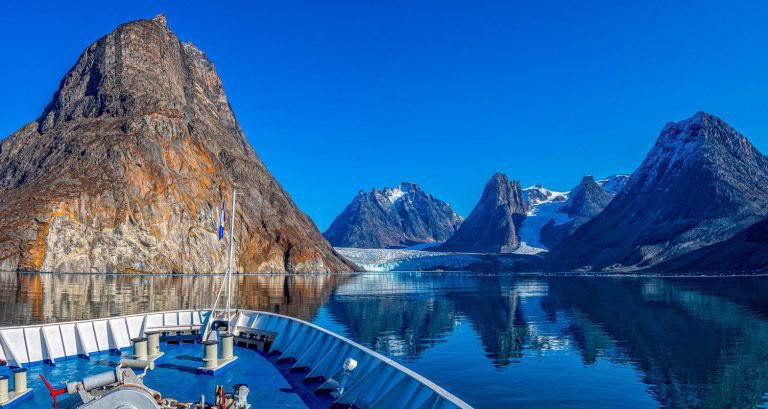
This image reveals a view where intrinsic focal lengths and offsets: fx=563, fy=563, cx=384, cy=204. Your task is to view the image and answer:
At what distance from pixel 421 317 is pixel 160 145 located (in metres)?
123

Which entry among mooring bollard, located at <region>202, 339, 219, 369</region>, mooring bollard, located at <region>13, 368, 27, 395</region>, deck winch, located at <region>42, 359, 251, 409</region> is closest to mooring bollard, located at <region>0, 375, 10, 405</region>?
mooring bollard, located at <region>13, 368, 27, 395</region>

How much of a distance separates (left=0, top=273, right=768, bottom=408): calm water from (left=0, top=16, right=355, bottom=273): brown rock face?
190 ft

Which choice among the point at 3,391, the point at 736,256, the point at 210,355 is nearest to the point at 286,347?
the point at 210,355

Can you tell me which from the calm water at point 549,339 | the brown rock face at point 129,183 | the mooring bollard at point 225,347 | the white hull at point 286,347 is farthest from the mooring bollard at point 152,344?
the brown rock face at point 129,183

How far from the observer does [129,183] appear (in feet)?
462

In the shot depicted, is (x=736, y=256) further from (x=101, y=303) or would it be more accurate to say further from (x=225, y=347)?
(x=225, y=347)

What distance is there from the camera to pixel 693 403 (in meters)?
22.2

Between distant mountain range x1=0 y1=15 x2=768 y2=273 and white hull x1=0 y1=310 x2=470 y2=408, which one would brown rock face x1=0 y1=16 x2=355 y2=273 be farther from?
white hull x1=0 y1=310 x2=470 y2=408

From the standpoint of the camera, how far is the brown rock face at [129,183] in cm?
12525

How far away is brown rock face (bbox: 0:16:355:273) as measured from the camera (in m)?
125

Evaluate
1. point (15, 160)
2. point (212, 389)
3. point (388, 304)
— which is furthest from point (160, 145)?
point (212, 389)

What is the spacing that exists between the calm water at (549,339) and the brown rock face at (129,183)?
190ft

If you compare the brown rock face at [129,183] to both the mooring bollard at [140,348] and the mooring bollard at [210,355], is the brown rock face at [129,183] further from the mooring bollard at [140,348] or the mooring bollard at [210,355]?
the mooring bollard at [210,355]

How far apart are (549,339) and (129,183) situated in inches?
5006
